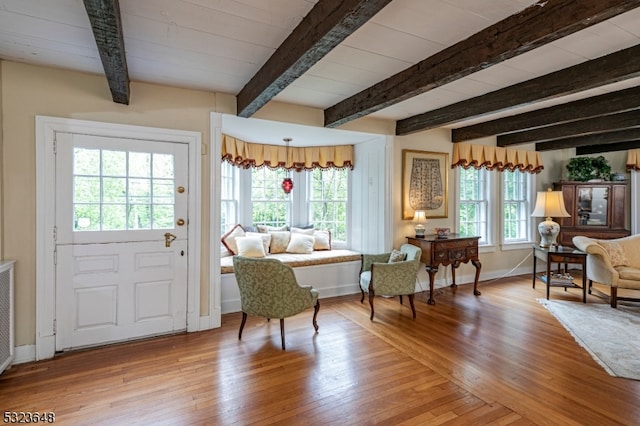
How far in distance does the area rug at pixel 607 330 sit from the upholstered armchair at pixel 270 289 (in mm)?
2488

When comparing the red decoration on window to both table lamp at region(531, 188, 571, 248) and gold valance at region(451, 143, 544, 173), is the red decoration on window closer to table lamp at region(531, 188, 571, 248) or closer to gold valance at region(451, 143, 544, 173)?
gold valance at region(451, 143, 544, 173)

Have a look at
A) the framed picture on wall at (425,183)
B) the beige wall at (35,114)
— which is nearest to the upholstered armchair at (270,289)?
the beige wall at (35,114)

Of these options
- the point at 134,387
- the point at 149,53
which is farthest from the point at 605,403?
the point at 149,53

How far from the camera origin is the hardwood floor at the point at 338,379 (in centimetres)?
204

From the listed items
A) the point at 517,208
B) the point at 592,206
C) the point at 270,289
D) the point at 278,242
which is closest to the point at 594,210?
the point at 592,206

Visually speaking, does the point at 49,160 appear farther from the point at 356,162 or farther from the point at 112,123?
the point at 356,162

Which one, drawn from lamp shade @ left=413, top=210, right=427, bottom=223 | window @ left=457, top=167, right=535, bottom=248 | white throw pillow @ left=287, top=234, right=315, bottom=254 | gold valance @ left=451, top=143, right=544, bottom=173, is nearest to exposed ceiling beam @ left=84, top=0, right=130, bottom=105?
white throw pillow @ left=287, top=234, right=315, bottom=254

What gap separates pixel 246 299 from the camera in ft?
10.2

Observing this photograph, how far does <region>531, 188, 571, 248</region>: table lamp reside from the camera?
493 cm

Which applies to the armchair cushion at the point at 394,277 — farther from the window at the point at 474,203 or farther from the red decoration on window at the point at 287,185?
the window at the point at 474,203

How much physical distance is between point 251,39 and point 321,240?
3.27 meters

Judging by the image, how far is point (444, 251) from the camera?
442cm

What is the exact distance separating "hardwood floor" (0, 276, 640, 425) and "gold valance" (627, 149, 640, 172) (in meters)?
4.15

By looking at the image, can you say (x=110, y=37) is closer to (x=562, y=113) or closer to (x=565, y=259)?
(x=562, y=113)
